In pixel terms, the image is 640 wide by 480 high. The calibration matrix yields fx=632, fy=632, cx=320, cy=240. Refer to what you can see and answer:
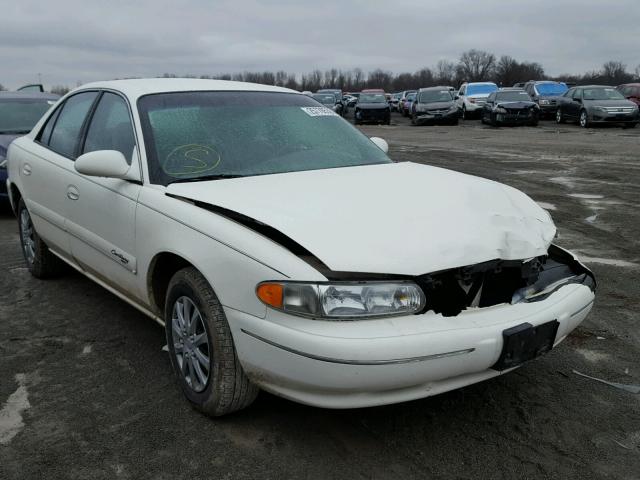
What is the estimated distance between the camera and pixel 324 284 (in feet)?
7.80

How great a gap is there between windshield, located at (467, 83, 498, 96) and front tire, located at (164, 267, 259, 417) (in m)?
30.0

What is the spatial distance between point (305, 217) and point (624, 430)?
170cm

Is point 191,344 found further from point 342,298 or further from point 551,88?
point 551,88

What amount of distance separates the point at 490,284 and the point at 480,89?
3061cm

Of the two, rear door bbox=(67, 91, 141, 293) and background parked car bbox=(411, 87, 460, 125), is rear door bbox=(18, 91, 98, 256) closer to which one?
rear door bbox=(67, 91, 141, 293)

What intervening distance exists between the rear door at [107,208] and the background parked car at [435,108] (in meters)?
23.5

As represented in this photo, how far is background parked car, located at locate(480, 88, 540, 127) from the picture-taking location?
23875 mm

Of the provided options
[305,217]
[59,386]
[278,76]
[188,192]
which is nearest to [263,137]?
[188,192]

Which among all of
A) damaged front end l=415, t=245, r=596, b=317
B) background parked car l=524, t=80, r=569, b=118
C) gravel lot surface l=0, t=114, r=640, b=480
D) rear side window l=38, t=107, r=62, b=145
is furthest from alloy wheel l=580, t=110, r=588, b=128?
damaged front end l=415, t=245, r=596, b=317

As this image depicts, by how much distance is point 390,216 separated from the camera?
8.96ft

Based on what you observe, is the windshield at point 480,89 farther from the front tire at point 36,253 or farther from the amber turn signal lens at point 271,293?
the amber turn signal lens at point 271,293

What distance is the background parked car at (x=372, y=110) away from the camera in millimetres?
28719

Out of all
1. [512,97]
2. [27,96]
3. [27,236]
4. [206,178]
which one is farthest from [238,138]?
[512,97]

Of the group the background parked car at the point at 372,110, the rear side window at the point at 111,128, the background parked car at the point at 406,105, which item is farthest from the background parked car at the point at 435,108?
the rear side window at the point at 111,128
